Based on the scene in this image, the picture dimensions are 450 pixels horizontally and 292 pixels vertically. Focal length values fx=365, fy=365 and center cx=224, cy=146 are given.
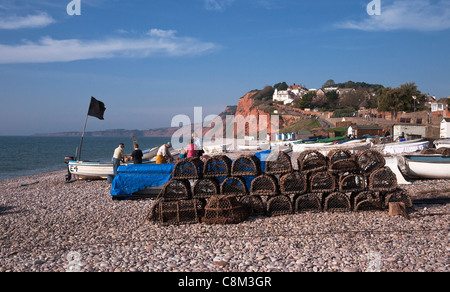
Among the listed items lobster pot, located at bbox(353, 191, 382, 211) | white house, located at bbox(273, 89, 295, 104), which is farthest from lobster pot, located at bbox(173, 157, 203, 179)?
white house, located at bbox(273, 89, 295, 104)

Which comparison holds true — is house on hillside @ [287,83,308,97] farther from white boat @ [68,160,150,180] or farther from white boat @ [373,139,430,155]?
white boat @ [68,160,150,180]

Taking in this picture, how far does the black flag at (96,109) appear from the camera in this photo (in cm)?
1936

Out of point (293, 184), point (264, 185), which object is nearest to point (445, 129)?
point (293, 184)

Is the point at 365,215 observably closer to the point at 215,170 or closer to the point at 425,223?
the point at 425,223

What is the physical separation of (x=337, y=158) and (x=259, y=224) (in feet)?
9.95

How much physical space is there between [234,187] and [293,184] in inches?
62.3

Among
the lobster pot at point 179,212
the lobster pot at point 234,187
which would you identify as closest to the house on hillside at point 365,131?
the lobster pot at point 234,187

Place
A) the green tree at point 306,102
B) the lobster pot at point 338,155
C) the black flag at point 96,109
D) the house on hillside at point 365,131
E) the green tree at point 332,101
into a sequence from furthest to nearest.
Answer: the green tree at point 306,102, the green tree at point 332,101, the house on hillside at point 365,131, the black flag at point 96,109, the lobster pot at point 338,155

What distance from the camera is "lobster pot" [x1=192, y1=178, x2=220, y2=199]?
968 cm

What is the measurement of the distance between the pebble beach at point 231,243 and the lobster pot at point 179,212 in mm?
289

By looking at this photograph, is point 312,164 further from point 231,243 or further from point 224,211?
point 231,243

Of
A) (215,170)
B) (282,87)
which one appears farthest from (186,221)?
(282,87)

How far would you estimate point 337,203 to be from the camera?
983cm

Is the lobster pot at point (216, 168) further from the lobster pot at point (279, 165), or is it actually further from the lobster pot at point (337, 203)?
the lobster pot at point (337, 203)
